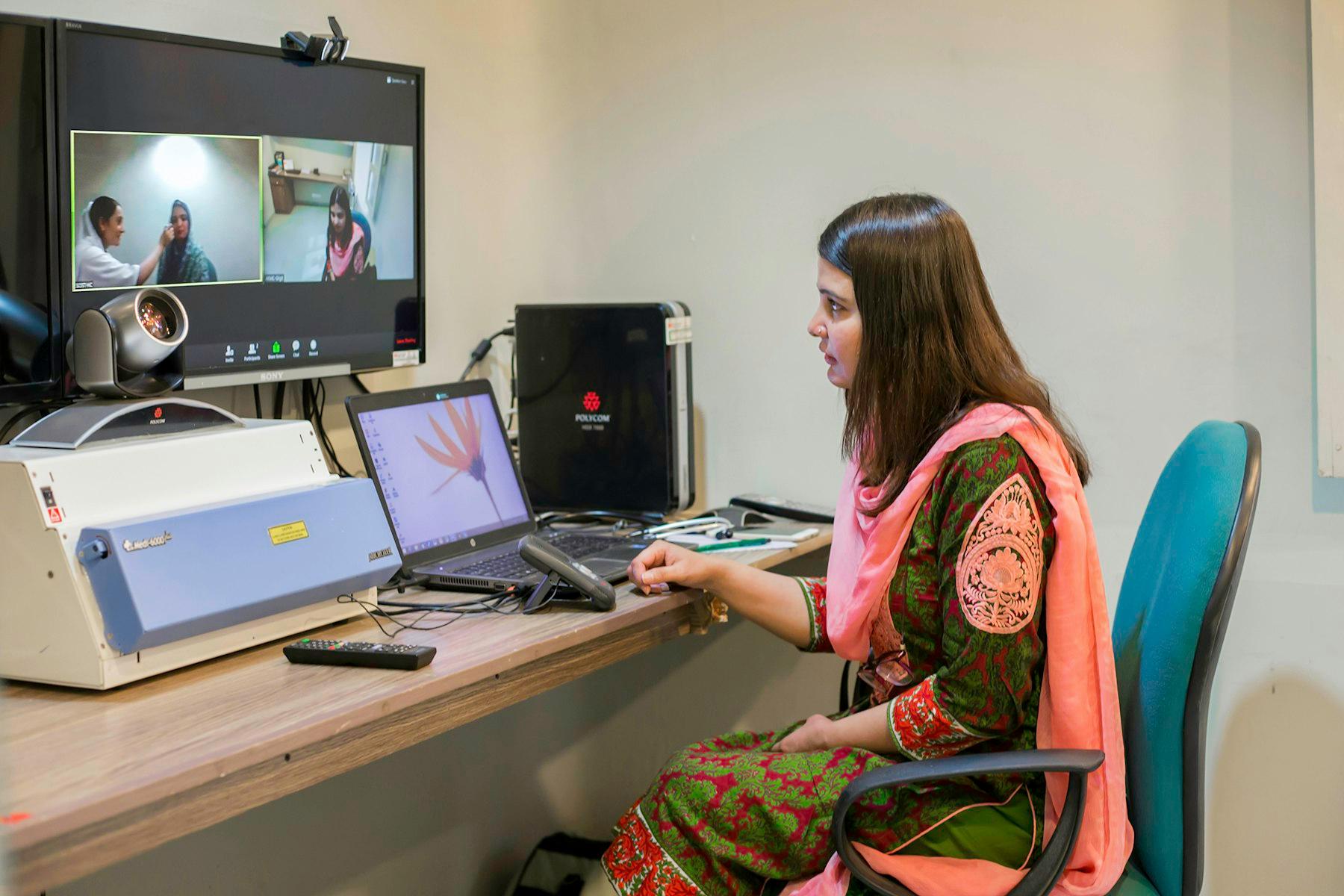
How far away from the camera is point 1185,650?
47.1 inches

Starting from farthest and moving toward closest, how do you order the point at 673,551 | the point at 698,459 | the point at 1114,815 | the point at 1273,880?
the point at 698,459, the point at 1273,880, the point at 673,551, the point at 1114,815

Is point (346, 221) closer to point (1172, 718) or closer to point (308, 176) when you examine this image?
point (308, 176)

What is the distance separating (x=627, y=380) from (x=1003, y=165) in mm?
767

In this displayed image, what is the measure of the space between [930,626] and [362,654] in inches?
25.3

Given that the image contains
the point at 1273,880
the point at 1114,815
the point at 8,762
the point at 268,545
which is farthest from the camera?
the point at 1273,880

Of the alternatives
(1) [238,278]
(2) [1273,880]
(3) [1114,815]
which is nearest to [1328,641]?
(2) [1273,880]

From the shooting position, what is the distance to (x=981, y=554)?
127 cm

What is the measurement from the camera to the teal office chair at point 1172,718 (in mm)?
1190

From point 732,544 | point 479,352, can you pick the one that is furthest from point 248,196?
point 732,544

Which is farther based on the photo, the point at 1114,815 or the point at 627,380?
the point at 627,380

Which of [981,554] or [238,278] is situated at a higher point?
[238,278]

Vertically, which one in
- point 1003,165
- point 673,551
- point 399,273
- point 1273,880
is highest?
point 1003,165

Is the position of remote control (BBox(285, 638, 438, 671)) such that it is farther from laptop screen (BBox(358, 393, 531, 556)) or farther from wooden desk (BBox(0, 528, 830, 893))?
laptop screen (BBox(358, 393, 531, 556))

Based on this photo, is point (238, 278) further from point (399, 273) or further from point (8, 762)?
point (8, 762)
